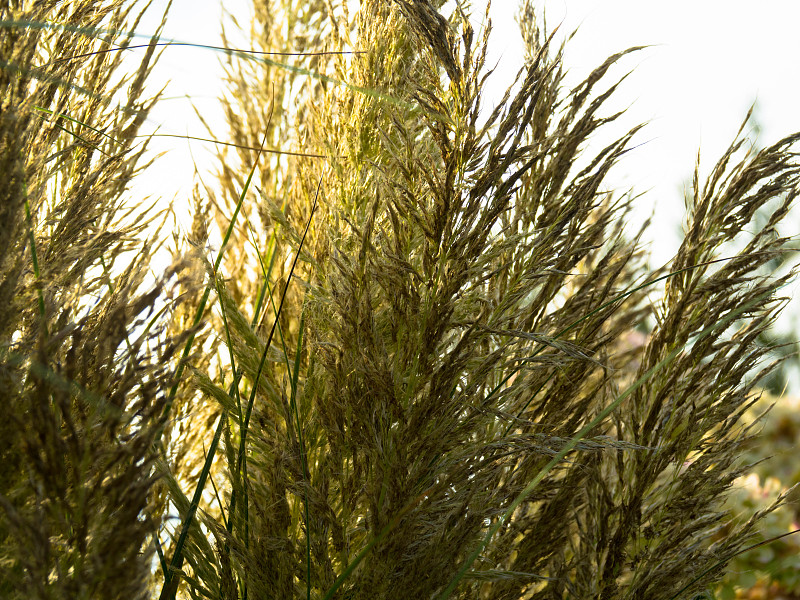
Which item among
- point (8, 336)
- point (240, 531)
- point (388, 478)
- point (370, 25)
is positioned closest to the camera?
point (8, 336)

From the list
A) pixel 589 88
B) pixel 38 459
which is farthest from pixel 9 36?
pixel 589 88

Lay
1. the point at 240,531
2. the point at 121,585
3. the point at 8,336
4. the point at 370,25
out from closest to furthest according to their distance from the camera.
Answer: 1. the point at 121,585
2. the point at 8,336
3. the point at 240,531
4. the point at 370,25

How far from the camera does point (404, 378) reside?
3.36 ft

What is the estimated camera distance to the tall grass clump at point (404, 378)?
770mm

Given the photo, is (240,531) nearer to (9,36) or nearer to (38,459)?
(38,459)

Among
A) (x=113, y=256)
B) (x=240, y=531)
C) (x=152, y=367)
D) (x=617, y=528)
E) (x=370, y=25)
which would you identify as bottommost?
(x=617, y=528)

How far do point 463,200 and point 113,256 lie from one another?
1.83ft

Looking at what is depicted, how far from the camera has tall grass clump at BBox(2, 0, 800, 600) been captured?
770mm

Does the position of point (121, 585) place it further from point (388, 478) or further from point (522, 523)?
point (522, 523)

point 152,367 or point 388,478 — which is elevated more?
point 152,367

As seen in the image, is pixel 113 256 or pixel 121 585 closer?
pixel 121 585

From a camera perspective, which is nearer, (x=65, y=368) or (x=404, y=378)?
(x=65, y=368)

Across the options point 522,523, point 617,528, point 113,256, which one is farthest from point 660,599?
point 113,256

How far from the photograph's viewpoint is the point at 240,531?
1.08 meters
